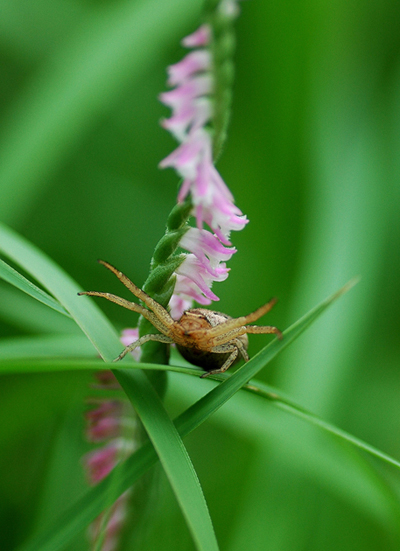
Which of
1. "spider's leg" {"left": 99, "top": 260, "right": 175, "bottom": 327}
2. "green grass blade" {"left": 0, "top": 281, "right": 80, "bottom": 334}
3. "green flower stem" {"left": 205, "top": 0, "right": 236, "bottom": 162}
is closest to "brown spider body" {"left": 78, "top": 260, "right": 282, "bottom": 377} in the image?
"spider's leg" {"left": 99, "top": 260, "right": 175, "bottom": 327}

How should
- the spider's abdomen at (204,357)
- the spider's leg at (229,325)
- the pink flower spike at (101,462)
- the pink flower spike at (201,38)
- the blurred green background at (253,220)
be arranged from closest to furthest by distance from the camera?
the pink flower spike at (201,38)
the spider's leg at (229,325)
the spider's abdomen at (204,357)
the pink flower spike at (101,462)
the blurred green background at (253,220)

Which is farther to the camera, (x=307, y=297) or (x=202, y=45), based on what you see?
(x=307, y=297)

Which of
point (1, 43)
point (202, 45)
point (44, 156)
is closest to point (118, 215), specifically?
point (44, 156)

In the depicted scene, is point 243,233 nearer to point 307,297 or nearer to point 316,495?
point 307,297

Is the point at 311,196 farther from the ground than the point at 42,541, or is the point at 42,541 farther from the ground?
the point at 311,196

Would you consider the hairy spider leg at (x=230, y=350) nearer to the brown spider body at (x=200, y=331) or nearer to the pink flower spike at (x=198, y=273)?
the brown spider body at (x=200, y=331)

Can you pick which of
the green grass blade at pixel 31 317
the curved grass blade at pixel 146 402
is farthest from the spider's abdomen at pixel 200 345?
the green grass blade at pixel 31 317

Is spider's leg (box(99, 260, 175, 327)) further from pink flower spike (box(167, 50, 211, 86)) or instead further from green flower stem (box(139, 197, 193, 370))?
pink flower spike (box(167, 50, 211, 86))

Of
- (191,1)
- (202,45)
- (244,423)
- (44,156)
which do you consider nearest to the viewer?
(202,45)
